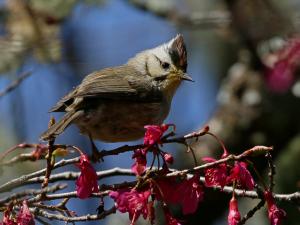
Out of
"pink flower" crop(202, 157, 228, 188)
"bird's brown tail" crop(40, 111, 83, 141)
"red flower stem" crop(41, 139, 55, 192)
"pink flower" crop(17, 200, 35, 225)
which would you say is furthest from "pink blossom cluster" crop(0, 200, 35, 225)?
"pink flower" crop(202, 157, 228, 188)

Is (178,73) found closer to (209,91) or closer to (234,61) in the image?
(234,61)

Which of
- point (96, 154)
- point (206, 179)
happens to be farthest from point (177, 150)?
point (206, 179)

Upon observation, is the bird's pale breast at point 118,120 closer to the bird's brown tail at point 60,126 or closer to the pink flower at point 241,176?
the bird's brown tail at point 60,126

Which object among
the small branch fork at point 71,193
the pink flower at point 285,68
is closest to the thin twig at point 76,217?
the small branch fork at point 71,193

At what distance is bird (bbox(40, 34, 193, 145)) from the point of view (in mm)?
3457

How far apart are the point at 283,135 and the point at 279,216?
352 cm

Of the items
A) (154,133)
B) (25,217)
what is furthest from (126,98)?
(25,217)

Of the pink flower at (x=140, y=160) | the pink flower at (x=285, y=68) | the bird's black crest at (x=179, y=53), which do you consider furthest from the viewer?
the pink flower at (x=285, y=68)

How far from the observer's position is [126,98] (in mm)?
3686

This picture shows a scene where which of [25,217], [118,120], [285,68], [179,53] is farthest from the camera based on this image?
[285,68]

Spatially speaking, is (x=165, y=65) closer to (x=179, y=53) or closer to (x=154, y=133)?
(x=179, y=53)

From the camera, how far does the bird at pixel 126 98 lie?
3.46 meters

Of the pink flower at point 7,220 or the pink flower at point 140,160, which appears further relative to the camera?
the pink flower at point 140,160

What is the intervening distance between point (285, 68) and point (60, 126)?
308cm
